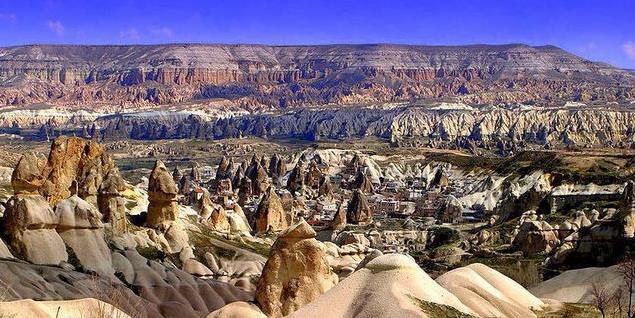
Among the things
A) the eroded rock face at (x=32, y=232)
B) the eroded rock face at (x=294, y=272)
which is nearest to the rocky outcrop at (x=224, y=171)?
the eroded rock face at (x=32, y=232)

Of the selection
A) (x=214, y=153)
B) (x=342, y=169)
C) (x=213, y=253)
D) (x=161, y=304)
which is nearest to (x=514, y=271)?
(x=213, y=253)

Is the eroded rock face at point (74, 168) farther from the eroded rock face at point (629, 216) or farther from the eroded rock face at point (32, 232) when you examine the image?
the eroded rock face at point (629, 216)

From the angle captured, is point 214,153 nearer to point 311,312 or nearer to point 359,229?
point 359,229

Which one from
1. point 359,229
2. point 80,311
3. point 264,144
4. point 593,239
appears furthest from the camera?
point 264,144

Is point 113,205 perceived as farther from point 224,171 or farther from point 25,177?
point 224,171

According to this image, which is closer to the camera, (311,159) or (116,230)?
(116,230)

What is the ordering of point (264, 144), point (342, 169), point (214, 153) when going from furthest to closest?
point (264, 144) → point (214, 153) → point (342, 169)
